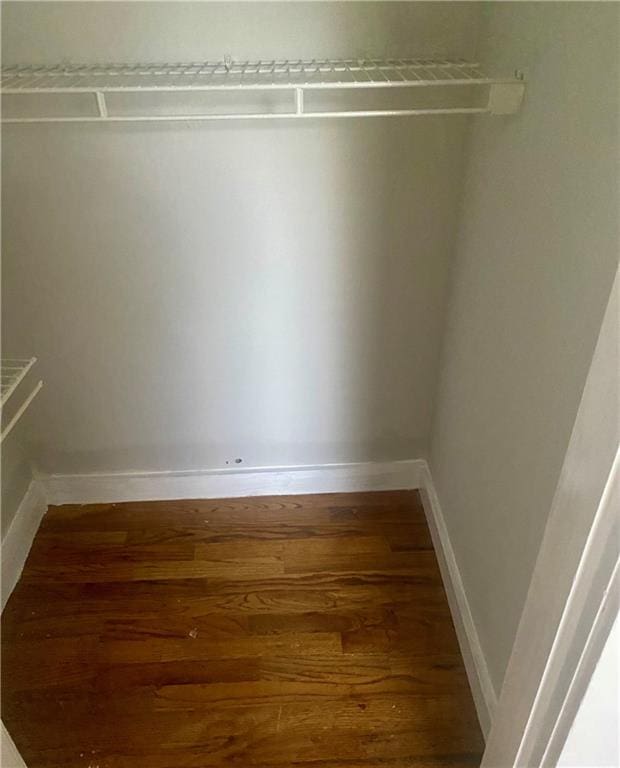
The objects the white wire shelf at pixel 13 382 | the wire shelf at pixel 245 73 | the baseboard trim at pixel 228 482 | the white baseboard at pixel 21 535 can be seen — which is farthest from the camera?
the baseboard trim at pixel 228 482

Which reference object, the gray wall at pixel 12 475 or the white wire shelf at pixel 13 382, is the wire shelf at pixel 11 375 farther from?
the gray wall at pixel 12 475

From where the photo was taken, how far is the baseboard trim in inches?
77.1

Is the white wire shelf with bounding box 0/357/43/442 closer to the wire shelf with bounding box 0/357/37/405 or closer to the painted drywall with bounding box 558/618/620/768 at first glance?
the wire shelf with bounding box 0/357/37/405

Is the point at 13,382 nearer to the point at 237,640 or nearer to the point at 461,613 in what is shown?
the point at 237,640

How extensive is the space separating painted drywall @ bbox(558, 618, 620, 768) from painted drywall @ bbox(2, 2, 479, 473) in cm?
103

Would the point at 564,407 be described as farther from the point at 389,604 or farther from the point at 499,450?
the point at 389,604

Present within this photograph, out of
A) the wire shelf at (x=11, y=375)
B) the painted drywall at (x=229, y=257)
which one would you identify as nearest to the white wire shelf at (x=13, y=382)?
the wire shelf at (x=11, y=375)

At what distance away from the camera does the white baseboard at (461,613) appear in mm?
1429

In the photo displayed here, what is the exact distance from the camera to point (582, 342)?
93 cm

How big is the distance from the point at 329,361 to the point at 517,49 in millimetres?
857

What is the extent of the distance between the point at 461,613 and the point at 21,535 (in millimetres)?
1150

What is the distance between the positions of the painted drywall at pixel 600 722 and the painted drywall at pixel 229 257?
1.03 metres

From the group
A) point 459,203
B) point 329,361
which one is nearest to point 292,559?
point 329,361

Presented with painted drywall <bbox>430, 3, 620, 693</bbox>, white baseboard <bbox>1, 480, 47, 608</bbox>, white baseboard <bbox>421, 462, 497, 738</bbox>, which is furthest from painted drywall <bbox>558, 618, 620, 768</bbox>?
white baseboard <bbox>1, 480, 47, 608</bbox>
